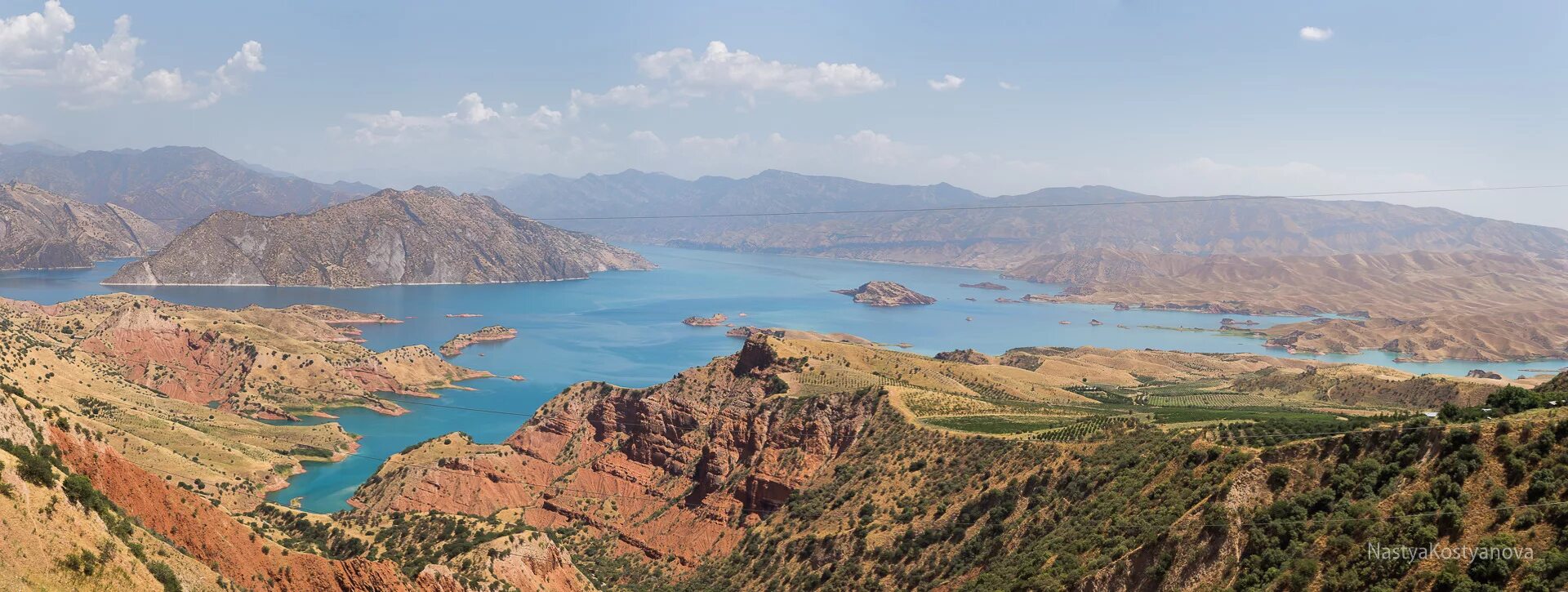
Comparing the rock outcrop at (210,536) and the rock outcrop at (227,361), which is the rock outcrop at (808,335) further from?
the rock outcrop at (210,536)

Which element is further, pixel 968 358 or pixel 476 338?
pixel 476 338

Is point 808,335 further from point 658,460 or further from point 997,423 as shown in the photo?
point 997,423

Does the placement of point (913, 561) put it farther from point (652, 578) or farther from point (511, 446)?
point (511, 446)

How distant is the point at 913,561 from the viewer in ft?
124

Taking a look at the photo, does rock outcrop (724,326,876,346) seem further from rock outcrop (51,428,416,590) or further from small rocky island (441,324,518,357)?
rock outcrop (51,428,416,590)

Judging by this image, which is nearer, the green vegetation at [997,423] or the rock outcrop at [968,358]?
the green vegetation at [997,423]

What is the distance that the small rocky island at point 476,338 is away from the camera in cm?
15294

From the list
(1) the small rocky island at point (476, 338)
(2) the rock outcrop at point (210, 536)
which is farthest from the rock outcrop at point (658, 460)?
(1) the small rocky island at point (476, 338)

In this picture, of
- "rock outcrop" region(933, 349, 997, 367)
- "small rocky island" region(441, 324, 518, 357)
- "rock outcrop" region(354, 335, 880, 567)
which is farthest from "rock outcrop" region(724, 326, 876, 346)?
"rock outcrop" region(354, 335, 880, 567)

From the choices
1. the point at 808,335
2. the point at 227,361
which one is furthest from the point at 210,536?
the point at 808,335

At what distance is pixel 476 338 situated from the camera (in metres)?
167

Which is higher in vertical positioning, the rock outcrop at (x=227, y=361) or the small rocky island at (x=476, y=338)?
the rock outcrop at (x=227, y=361)

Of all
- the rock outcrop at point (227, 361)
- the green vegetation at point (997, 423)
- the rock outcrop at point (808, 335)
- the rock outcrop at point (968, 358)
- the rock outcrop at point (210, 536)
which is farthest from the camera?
the rock outcrop at point (808, 335)

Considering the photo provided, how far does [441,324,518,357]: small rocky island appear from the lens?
502 feet
